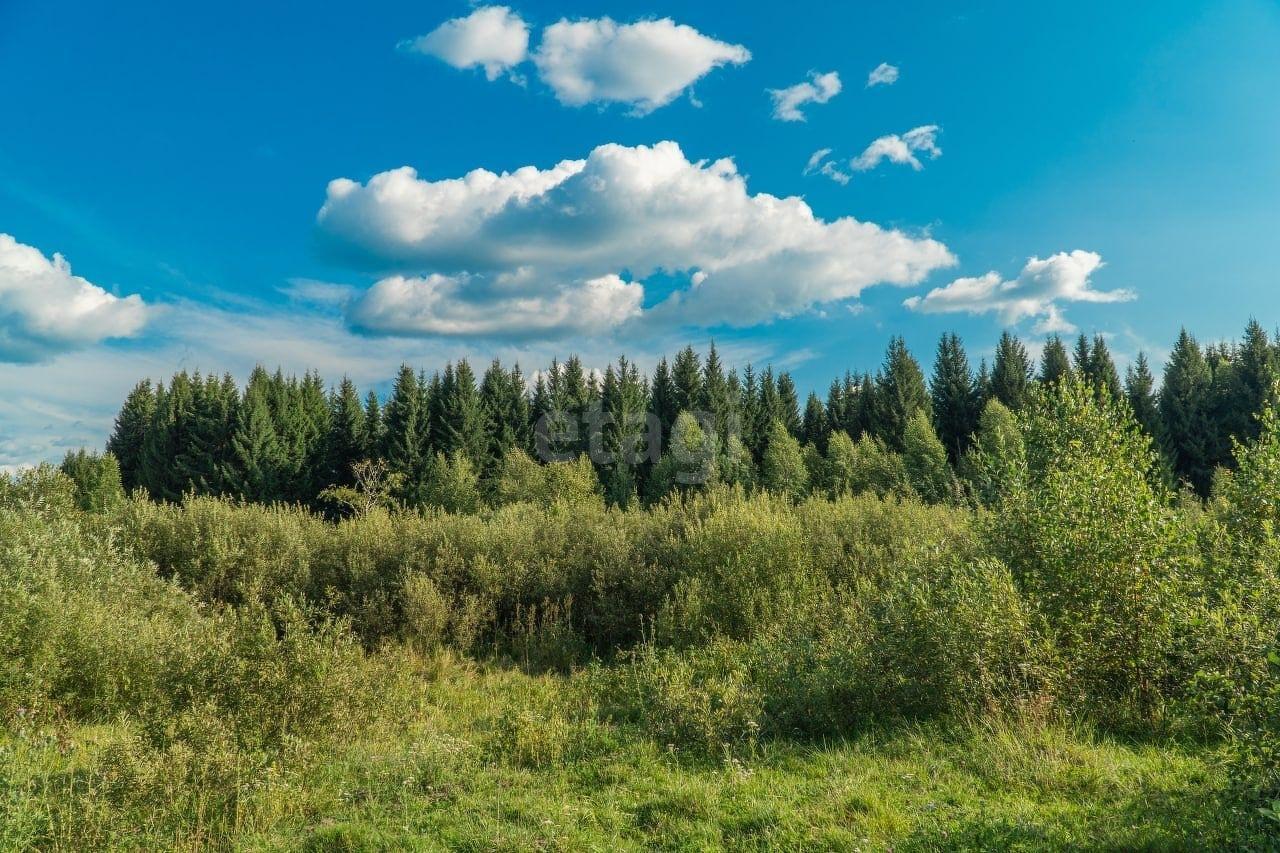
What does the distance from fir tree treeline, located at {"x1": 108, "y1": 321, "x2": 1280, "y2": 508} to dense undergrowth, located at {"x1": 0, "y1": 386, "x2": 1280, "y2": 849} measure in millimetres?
29371

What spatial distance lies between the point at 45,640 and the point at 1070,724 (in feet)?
41.9

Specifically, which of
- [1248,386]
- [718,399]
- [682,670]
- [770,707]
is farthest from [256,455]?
[1248,386]

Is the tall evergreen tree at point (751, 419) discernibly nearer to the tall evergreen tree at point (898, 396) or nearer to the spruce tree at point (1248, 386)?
the tall evergreen tree at point (898, 396)

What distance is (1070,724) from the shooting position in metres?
7.97

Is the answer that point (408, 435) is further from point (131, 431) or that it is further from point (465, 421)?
point (131, 431)

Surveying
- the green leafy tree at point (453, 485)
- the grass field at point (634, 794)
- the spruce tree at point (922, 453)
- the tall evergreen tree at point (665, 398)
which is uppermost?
the tall evergreen tree at point (665, 398)

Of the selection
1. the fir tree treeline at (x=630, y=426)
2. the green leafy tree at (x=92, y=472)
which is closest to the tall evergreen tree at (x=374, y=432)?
the fir tree treeline at (x=630, y=426)

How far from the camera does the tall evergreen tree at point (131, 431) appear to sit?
199ft

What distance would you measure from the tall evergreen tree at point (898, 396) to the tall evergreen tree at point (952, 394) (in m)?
2.16

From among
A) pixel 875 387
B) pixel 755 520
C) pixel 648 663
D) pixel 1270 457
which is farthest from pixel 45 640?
pixel 875 387

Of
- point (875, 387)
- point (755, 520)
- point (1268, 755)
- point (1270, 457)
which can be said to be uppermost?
point (875, 387)

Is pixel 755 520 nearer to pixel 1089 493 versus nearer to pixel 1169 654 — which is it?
pixel 1089 493

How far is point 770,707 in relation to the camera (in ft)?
31.1

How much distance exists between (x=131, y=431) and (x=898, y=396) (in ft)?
216
